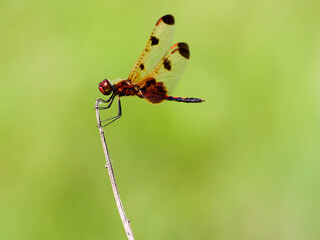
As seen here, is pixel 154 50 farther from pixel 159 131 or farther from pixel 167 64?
pixel 159 131

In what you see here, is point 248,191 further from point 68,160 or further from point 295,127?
point 68,160

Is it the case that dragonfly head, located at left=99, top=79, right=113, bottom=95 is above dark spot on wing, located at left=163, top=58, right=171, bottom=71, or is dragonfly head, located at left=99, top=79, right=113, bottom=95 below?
below

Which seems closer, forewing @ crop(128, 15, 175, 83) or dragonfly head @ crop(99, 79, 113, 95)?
dragonfly head @ crop(99, 79, 113, 95)

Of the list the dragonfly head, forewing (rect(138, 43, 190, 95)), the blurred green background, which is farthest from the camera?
the blurred green background

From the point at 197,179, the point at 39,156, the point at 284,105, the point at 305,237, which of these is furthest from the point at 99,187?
the point at 284,105

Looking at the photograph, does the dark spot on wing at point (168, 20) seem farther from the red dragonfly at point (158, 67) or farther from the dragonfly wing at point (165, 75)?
the dragonfly wing at point (165, 75)

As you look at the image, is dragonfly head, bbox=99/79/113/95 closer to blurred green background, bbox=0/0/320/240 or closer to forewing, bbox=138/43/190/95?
forewing, bbox=138/43/190/95

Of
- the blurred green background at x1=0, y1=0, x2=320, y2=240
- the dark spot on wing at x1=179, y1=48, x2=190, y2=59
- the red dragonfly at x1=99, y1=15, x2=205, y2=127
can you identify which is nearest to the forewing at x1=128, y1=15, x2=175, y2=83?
the red dragonfly at x1=99, y1=15, x2=205, y2=127

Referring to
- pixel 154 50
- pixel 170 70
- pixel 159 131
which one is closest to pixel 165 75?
pixel 170 70
